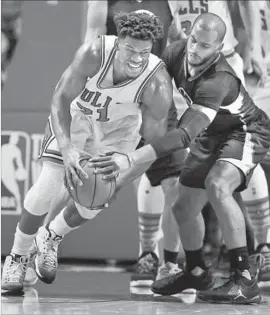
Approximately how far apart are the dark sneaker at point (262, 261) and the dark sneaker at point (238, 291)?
29.9 inches

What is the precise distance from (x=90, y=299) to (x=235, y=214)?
0.95 meters

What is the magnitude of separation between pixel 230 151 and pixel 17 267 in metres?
1.38

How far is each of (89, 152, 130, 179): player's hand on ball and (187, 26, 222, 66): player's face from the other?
745 mm

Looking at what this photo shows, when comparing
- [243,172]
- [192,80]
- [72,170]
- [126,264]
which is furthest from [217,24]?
[126,264]

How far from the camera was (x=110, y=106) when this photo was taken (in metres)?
5.09

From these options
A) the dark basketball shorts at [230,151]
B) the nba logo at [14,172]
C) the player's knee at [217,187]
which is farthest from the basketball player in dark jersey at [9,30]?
the player's knee at [217,187]

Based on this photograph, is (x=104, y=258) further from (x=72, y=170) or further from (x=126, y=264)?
(x=72, y=170)

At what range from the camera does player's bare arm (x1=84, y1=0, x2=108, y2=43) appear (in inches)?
244

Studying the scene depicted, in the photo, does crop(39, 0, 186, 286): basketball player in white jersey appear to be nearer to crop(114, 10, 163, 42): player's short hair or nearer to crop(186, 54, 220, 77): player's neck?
crop(114, 10, 163, 42): player's short hair

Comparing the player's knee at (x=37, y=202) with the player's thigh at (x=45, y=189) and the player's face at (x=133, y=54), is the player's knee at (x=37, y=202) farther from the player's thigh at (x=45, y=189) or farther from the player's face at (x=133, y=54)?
A: the player's face at (x=133, y=54)

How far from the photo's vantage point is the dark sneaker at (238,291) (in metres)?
4.91

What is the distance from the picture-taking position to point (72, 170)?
467cm

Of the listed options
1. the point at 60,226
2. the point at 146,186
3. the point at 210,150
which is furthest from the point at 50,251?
the point at 210,150

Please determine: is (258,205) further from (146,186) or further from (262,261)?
(146,186)
